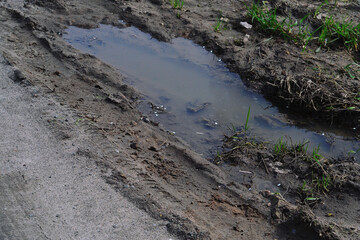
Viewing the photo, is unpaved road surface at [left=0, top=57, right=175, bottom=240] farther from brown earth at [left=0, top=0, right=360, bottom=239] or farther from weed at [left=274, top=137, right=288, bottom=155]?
weed at [left=274, top=137, right=288, bottom=155]

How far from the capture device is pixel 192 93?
513 centimetres

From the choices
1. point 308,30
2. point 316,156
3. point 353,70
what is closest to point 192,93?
point 316,156

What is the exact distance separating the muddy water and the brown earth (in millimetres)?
185

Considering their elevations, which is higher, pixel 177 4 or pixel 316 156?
pixel 177 4

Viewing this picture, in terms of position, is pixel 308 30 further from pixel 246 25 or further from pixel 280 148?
pixel 280 148

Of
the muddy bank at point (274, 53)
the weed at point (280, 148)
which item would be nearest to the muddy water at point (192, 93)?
the muddy bank at point (274, 53)

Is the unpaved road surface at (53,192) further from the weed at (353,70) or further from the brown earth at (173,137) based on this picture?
the weed at (353,70)

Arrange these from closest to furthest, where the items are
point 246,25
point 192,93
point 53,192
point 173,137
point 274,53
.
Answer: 1. point 53,192
2. point 173,137
3. point 192,93
4. point 274,53
5. point 246,25

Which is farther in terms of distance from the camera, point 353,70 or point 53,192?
point 353,70

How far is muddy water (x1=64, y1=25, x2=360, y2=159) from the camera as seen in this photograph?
4555 millimetres

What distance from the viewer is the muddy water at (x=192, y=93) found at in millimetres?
4555

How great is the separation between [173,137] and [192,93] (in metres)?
1.00

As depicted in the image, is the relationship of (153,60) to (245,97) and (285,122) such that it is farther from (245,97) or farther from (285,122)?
(285,122)

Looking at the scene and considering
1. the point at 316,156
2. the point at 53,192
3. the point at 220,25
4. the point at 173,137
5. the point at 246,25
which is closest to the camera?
the point at 53,192
